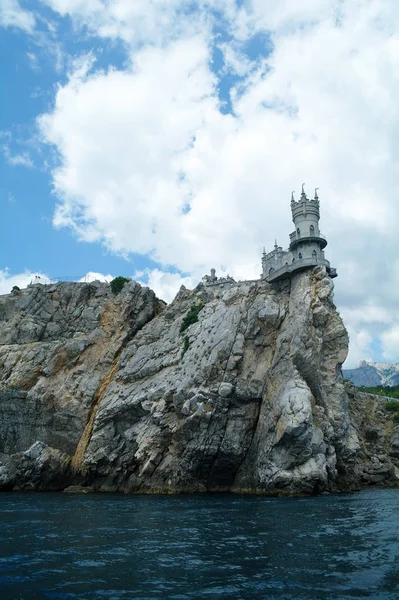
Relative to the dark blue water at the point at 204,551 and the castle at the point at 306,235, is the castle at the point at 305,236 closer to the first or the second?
the castle at the point at 306,235

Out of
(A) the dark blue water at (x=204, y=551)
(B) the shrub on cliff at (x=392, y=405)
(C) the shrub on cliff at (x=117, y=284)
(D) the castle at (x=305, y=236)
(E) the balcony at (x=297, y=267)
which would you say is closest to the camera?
(A) the dark blue water at (x=204, y=551)

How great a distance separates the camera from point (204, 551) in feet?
72.2

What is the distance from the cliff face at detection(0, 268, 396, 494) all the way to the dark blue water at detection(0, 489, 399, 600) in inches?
409

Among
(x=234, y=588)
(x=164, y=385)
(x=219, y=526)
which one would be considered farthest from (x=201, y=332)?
(x=234, y=588)

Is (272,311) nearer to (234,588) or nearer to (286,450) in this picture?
(286,450)

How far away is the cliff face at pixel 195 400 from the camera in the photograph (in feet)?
155

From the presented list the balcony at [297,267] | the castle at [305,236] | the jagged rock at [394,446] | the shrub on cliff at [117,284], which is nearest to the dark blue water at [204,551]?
the jagged rock at [394,446]

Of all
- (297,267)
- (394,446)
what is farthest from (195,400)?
(394,446)

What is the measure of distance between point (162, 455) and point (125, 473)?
5393mm

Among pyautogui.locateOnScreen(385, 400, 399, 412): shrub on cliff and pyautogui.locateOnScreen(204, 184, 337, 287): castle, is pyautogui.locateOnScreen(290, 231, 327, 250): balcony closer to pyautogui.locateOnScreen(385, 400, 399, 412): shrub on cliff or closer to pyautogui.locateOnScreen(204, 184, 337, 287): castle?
pyautogui.locateOnScreen(204, 184, 337, 287): castle

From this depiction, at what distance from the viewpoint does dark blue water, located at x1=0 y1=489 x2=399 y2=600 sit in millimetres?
16609

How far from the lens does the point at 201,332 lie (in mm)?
57250

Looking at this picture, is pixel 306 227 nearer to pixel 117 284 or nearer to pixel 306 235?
pixel 306 235

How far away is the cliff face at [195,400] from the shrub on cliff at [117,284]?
5.26m
